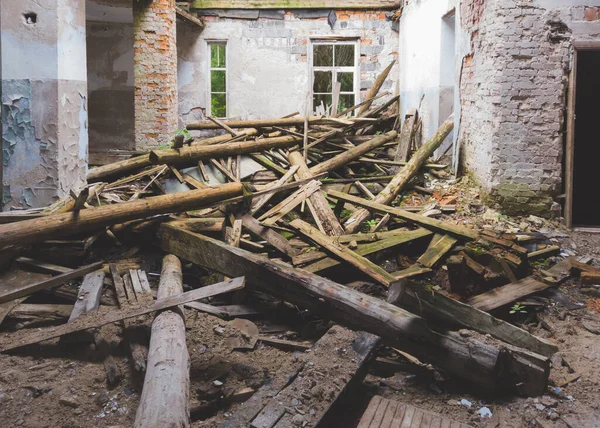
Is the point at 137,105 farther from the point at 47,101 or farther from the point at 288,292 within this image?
the point at 288,292

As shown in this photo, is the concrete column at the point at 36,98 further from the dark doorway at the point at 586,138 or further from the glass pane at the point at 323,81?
the glass pane at the point at 323,81

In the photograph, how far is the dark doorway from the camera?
7.67 metres

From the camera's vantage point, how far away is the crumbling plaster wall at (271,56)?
11.8 meters

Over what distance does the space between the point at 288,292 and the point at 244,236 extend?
147cm

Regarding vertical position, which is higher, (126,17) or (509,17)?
(126,17)

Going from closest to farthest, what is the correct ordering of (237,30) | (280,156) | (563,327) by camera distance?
1. (563,327)
2. (280,156)
3. (237,30)

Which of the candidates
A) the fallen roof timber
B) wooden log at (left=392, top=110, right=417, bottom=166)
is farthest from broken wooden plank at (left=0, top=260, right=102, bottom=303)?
the fallen roof timber

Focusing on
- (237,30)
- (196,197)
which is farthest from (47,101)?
(237,30)

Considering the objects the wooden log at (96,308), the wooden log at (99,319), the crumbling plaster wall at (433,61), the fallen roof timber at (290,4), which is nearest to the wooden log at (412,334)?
the wooden log at (99,319)

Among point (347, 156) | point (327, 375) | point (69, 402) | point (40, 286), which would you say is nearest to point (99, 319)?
point (69, 402)

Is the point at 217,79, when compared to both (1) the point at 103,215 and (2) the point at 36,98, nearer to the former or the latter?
(2) the point at 36,98

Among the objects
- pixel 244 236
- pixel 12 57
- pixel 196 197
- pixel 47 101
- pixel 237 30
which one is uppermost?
pixel 237 30

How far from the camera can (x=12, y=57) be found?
5.72 meters

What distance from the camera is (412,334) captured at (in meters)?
3.38
